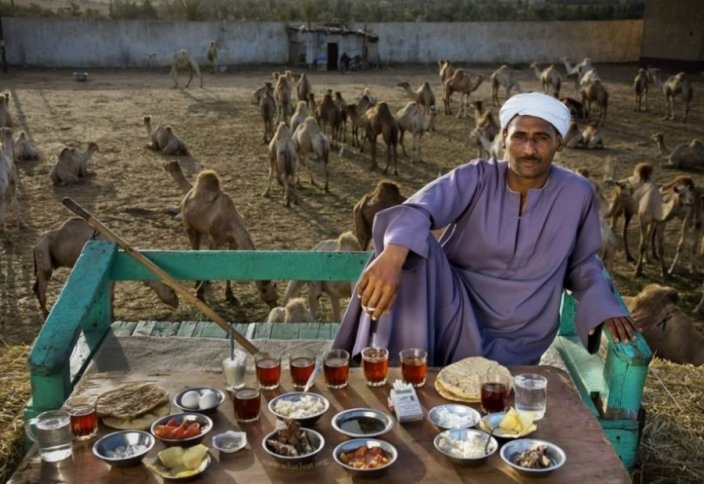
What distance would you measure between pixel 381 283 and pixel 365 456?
3.11ft

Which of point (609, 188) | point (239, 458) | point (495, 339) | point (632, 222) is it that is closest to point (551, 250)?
point (495, 339)

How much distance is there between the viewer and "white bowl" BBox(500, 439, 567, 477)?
7.71 ft

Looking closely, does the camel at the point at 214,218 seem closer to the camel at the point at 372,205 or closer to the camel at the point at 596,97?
the camel at the point at 372,205

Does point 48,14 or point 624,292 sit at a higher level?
point 48,14

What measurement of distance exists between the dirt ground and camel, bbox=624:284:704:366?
7.47 feet

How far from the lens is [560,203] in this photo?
373cm

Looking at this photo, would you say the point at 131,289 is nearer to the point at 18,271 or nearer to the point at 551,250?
the point at 18,271

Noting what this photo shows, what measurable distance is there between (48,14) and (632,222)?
28.8 m

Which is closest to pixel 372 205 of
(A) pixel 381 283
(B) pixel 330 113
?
(A) pixel 381 283

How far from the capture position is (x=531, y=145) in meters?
3.64

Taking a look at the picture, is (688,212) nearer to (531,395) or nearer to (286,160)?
(286,160)

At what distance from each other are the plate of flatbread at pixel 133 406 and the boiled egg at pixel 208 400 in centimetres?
11

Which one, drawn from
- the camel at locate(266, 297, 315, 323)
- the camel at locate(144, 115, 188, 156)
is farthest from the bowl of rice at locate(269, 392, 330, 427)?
the camel at locate(144, 115, 188, 156)

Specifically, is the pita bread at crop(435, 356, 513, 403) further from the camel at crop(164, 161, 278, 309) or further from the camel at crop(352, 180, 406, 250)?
the camel at crop(352, 180, 406, 250)
